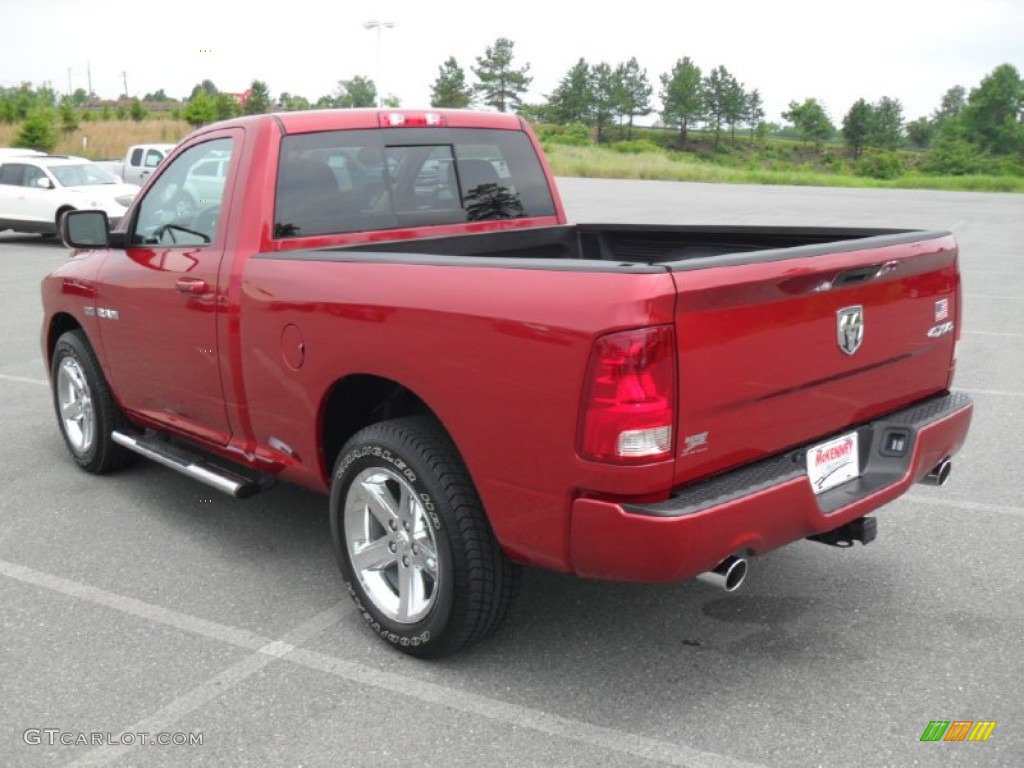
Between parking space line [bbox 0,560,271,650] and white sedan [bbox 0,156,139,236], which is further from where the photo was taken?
white sedan [bbox 0,156,139,236]

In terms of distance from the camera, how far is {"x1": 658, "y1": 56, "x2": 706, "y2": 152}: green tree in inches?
5202

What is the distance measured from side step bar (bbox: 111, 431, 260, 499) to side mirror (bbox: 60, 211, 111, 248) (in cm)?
93

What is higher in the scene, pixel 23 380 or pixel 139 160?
pixel 139 160

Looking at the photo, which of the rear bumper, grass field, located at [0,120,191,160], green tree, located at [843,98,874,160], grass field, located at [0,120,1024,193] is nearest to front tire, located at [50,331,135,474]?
the rear bumper

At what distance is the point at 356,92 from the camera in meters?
139

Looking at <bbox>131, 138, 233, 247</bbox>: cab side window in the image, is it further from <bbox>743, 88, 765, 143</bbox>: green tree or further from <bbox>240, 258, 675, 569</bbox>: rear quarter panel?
<bbox>743, 88, 765, 143</bbox>: green tree

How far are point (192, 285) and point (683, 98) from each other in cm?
13449

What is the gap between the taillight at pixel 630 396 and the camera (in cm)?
279

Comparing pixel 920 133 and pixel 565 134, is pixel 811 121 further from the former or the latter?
pixel 565 134

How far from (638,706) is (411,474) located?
101cm

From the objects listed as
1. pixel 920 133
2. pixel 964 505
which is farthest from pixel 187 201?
pixel 920 133

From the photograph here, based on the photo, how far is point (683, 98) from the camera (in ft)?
433

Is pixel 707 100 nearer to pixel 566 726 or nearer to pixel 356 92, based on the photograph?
pixel 356 92

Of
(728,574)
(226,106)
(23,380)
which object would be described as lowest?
(23,380)
